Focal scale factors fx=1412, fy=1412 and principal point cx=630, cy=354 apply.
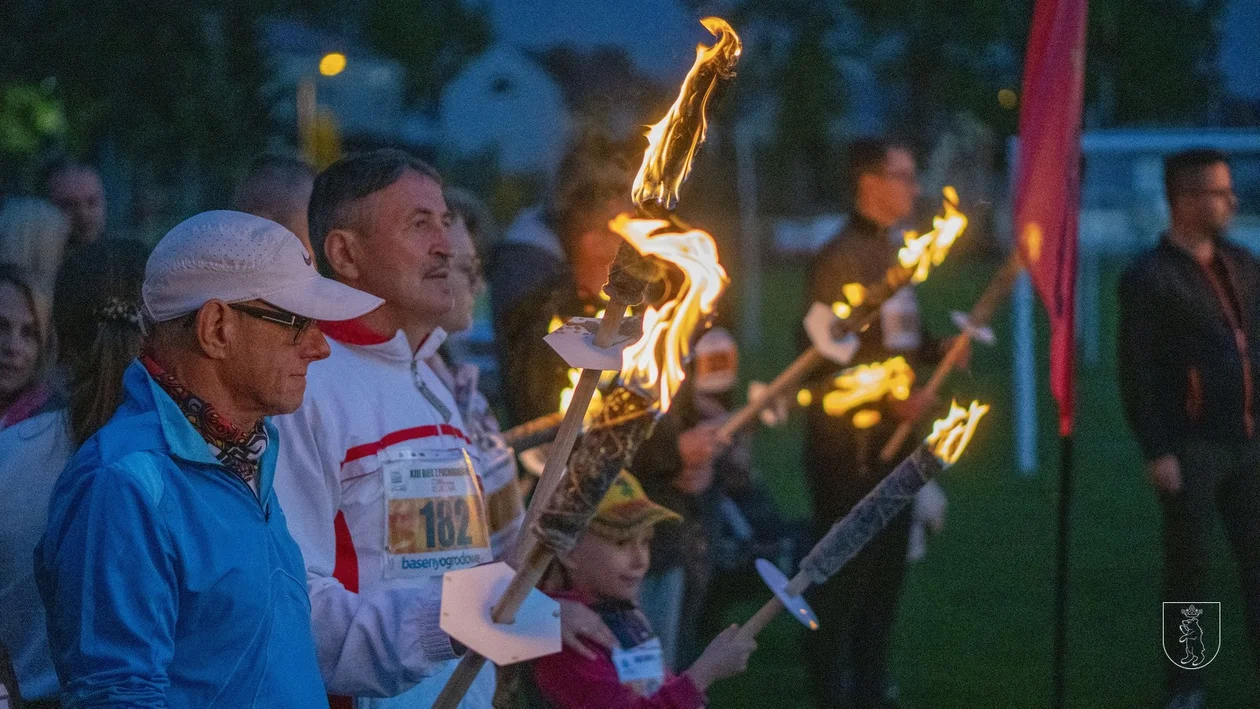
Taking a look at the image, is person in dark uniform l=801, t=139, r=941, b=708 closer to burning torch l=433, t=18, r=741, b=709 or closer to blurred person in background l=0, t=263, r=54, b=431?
blurred person in background l=0, t=263, r=54, b=431

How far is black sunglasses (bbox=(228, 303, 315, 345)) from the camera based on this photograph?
239 centimetres

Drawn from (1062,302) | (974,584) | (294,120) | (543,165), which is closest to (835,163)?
(543,165)

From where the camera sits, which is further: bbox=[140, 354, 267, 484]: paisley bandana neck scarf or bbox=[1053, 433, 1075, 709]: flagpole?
bbox=[1053, 433, 1075, 709]: flagpole

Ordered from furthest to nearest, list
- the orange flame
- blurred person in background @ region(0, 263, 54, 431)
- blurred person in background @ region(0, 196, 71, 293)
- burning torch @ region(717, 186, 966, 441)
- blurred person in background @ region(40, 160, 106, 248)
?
blurred person in background @ region(40, 160, 106, 248) < blurred person in background @ region(0, 196, 71, 293) < the orange flame < burning torch @ region(717, 186, 966, 441) < blurred person in background @ region(0, 263, 54, 431)

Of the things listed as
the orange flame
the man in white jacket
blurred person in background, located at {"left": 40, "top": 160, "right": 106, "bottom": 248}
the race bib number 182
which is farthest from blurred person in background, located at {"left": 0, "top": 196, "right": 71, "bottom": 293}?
the orange flame

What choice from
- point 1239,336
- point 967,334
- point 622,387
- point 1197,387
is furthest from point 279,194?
point 1239,336

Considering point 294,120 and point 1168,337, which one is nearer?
point 1168,337

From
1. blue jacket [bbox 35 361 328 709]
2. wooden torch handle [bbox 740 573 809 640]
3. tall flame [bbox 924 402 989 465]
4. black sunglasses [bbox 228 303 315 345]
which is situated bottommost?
wooden torch handle [bbox 740 573 809 640]

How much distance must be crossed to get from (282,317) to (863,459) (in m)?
3.94

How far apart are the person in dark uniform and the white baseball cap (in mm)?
3844

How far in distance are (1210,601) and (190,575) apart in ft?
15.7

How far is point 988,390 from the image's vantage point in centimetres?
1670

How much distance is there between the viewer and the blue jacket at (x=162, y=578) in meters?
2.10

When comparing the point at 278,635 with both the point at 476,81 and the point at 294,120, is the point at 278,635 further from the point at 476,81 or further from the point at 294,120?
the point at 476,81
